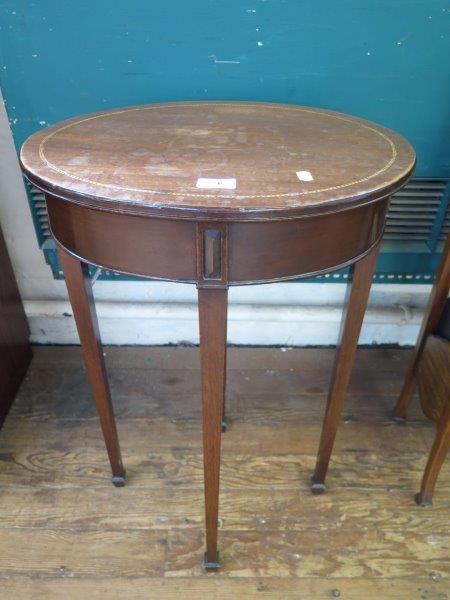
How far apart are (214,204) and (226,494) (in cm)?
80

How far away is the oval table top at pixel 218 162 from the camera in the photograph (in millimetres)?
660

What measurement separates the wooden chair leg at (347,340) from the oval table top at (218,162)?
169mm

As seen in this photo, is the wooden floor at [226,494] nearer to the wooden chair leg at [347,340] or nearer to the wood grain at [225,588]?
the wood grain at [225,588]

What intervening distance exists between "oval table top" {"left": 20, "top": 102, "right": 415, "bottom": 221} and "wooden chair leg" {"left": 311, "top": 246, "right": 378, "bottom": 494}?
0.17 metres

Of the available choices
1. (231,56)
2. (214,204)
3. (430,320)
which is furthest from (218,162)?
(430,320)

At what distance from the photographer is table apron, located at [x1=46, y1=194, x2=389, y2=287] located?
2.24ft

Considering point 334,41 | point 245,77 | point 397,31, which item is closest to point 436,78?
point 397,31

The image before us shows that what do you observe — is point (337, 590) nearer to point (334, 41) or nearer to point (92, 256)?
point (92, 256)

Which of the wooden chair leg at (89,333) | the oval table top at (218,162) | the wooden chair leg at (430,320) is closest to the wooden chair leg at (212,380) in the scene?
Answer: the oval table top at (218,162)

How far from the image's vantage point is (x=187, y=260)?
2.32ft

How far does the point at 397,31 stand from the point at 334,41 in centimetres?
14

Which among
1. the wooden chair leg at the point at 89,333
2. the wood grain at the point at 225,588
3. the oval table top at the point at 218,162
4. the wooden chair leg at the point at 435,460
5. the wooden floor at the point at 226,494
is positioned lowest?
the wooden floor at the point at 226,494

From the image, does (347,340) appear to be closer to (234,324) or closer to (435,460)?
(435,460)

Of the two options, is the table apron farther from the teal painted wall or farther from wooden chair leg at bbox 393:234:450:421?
the teal painted wall
